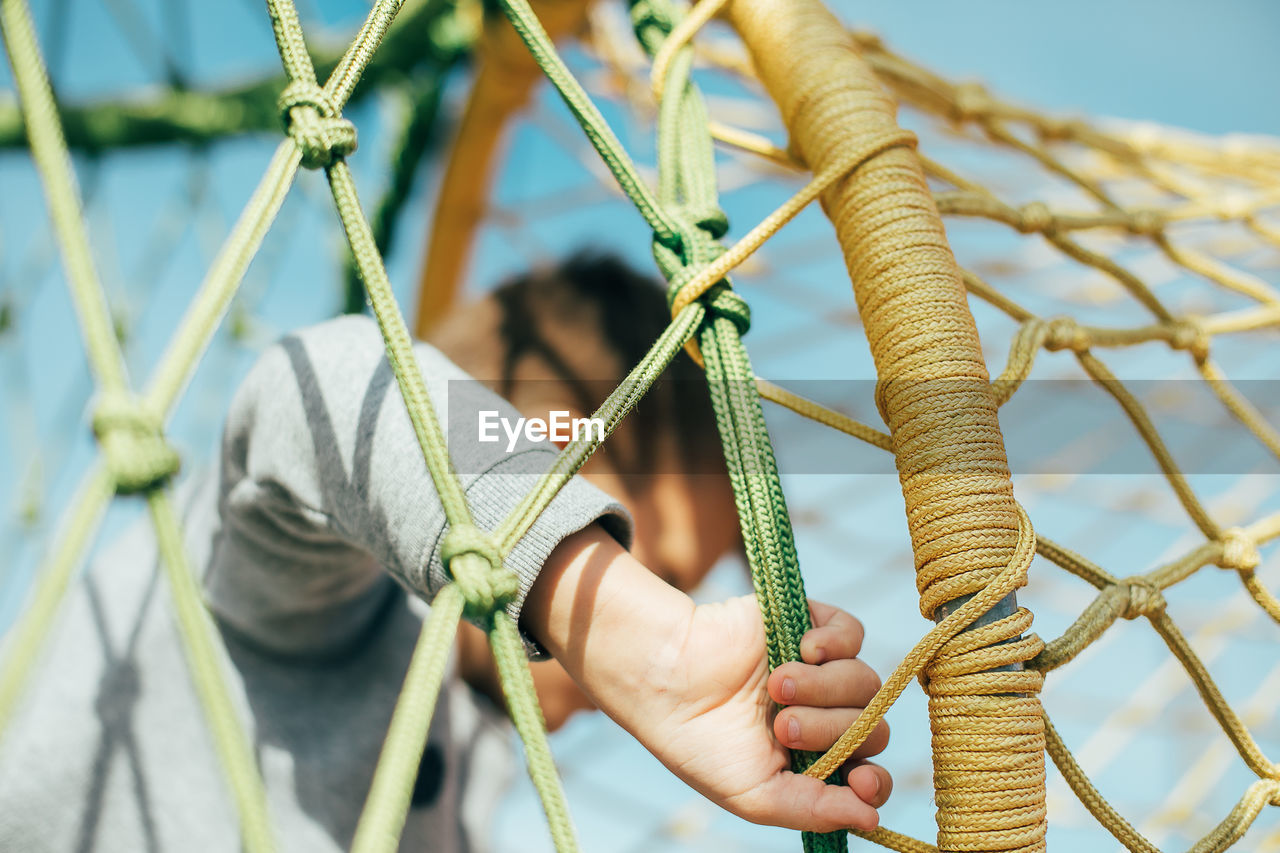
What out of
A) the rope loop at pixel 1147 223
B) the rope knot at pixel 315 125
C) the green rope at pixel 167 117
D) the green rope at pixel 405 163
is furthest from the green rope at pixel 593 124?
the green rope at pixel 167 117

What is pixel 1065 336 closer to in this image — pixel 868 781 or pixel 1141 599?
pixel 1141 599

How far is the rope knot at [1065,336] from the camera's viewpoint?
499 mm

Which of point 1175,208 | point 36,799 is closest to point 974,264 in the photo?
point 1175,208

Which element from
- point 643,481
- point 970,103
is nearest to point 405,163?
point 643,481

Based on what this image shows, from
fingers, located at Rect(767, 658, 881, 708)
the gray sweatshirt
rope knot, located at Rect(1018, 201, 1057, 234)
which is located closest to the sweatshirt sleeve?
the gray sweatshirt

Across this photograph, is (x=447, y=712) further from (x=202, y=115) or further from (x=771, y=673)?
(x=202, y=115)

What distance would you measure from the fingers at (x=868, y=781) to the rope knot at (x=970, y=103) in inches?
24.4

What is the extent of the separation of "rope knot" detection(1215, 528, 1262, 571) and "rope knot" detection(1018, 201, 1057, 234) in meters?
0.23

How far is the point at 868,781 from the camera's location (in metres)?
0.36

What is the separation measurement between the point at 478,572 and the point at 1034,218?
1.56 ft

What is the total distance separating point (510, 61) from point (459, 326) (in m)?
0.37

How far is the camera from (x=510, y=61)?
1.06m

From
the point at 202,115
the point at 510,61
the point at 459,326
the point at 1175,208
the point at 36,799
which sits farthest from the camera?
the point at 202,115

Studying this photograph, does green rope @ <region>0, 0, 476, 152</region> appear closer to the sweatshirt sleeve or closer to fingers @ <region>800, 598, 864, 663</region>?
the sweatshirt sleeve
